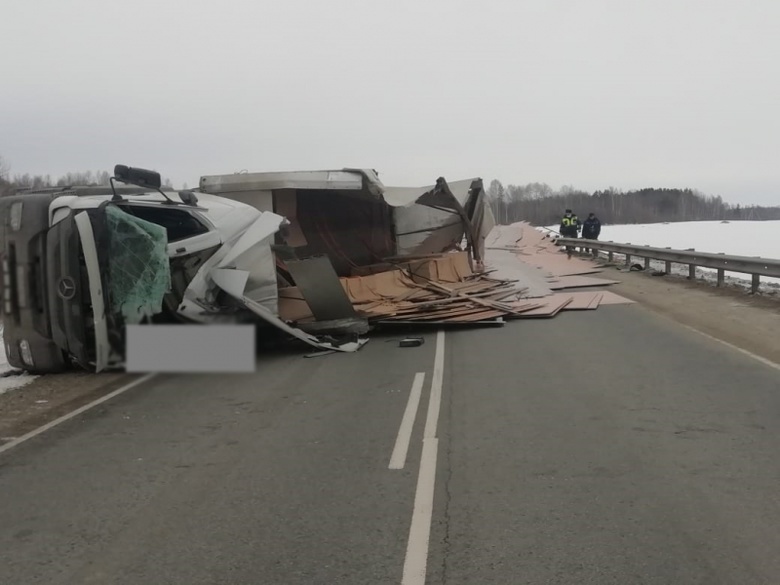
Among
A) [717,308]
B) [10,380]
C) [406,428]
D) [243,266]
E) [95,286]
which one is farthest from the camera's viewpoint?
[717,308]

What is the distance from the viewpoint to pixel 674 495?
14.5ft

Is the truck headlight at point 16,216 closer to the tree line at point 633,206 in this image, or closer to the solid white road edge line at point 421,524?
the solid white road edge line at point 421,524

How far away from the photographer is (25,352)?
27.9 ft

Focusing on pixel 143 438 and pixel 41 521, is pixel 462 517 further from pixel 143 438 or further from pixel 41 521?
pixel 143 438

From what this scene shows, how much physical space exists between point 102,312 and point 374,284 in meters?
6.36

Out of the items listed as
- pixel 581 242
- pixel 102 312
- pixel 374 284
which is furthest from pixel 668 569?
pixel 581 242

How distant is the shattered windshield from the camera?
8.15m

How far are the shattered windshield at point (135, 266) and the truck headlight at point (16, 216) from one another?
108cm

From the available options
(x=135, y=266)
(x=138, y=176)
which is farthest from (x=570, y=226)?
(x=135, y=266)

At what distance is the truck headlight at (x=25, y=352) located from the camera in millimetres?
8461

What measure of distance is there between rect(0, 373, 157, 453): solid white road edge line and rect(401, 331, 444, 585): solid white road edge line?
3.50 m

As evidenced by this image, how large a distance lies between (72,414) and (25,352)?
205 cm

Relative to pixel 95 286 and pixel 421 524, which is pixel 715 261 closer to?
pixel 95 286

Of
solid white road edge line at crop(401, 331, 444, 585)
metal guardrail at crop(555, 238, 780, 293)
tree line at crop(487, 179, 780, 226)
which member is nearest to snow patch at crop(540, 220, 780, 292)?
metal guardrail at crop(555, 238, 780, 293)
